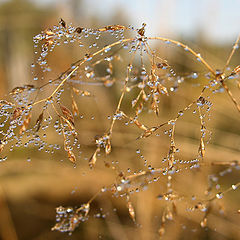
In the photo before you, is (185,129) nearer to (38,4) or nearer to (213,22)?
(213,22)

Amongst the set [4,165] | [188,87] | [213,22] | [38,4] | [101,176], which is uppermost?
[38,4]

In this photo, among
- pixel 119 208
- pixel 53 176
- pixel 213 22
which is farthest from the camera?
pixel 53 176

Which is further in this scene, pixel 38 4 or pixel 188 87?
pixel 38 4

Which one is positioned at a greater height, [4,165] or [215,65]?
[215,65]

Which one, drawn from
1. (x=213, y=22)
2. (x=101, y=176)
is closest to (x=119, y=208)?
(x=101, y=176)

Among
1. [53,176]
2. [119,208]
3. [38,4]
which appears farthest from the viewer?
[38,4]

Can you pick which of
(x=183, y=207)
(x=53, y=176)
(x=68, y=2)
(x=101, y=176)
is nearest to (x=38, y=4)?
(x=68, y=2)

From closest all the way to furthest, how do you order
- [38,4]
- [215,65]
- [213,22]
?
[213,22] → [215,65] → [38,4]

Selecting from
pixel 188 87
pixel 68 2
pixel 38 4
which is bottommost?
pixel 188 87

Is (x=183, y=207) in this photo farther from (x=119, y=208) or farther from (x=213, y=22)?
(x=213, y=22)
